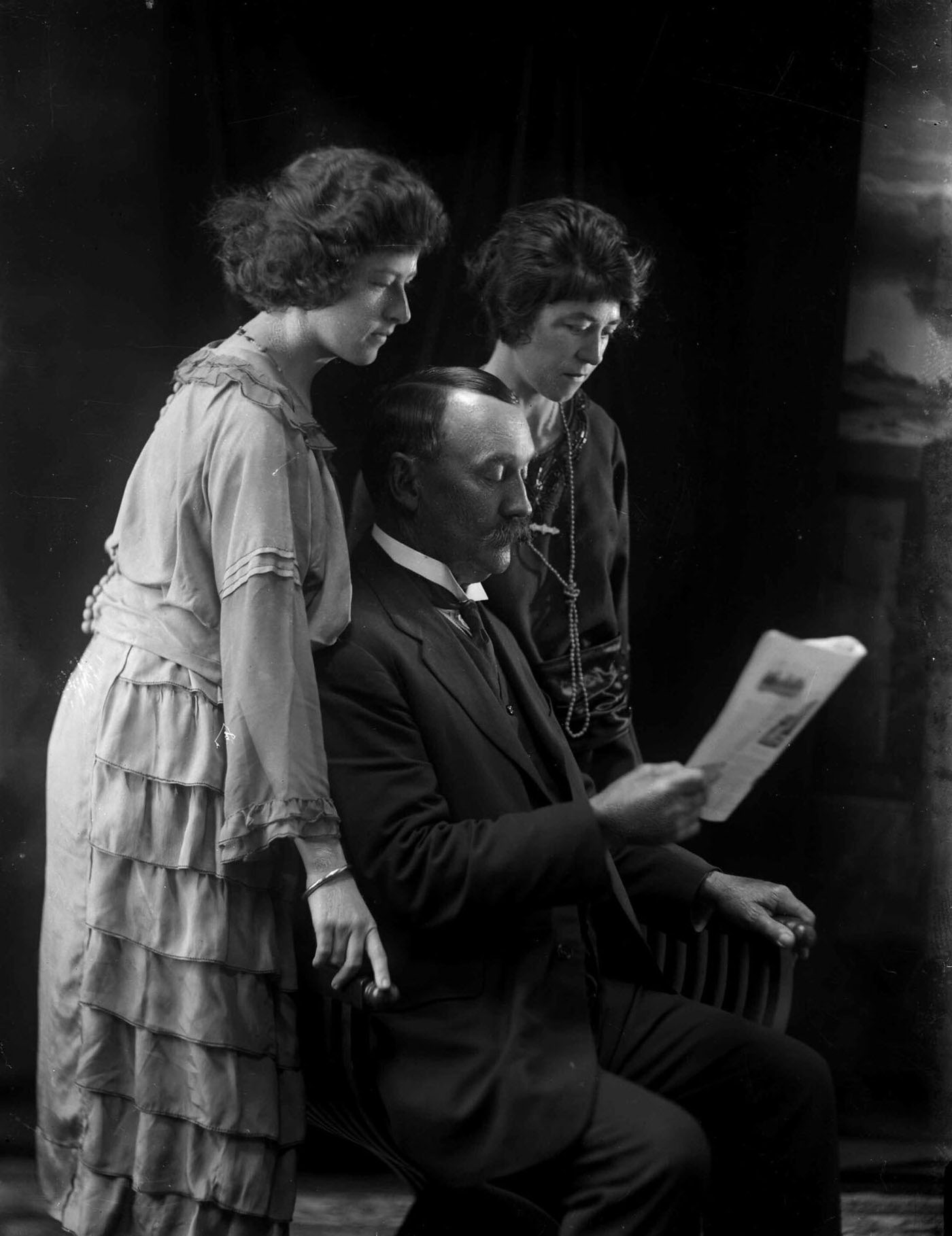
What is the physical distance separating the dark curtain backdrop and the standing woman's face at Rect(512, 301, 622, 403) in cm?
7

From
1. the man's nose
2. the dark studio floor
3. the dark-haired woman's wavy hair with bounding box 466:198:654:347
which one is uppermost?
the dark-haired woman's wavy hair with bounding box 466:198:654:347

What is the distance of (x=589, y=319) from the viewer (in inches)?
97.7

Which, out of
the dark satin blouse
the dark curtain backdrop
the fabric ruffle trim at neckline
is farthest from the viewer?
the dark satin blouse

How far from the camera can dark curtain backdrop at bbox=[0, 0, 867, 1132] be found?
7.92 feet

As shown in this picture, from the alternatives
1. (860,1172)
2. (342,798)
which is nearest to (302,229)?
(342,798)

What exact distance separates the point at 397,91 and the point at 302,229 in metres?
0.36

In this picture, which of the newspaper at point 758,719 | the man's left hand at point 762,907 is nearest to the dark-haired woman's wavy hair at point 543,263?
the newspaper at point 758,719

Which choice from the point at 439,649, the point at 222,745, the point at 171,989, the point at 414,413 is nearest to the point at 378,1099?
the point at 171,989

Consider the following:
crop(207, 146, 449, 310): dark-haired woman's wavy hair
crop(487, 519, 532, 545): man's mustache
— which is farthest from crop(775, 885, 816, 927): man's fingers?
crop(207, 146, 449, 310): dark-haired woman's wavy hair

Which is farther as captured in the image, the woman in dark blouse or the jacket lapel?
the woman in dark blouse

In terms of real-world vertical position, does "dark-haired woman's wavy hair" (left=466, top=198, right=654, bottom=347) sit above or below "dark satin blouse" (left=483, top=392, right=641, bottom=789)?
above

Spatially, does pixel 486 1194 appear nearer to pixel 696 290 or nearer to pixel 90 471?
pixel 90 471

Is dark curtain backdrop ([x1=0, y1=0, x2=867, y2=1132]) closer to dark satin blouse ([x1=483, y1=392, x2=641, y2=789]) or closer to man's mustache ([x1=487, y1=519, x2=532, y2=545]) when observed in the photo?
dark satin blouse ([x1=483, y1=392, x2=641, y2=789])

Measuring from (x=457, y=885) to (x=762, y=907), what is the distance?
29.3 inches
